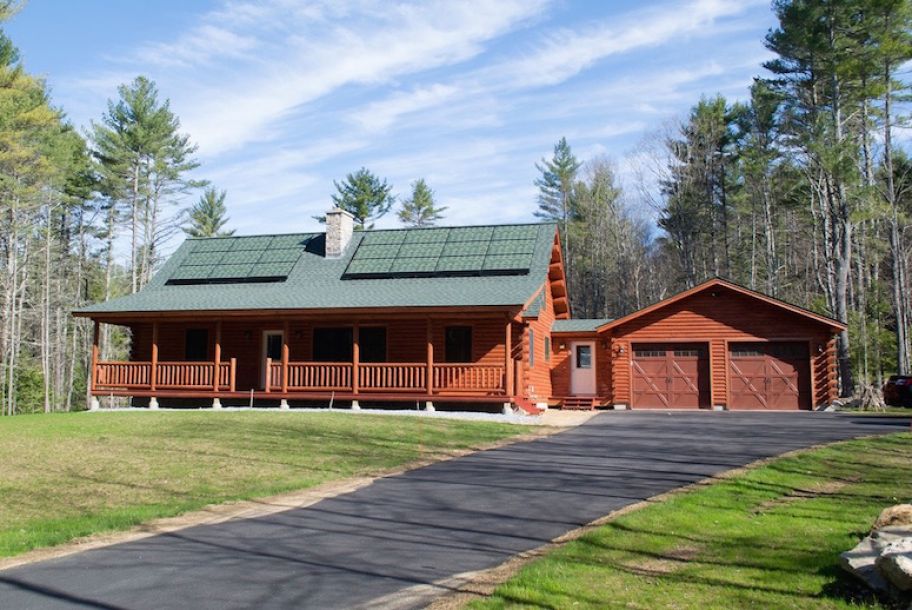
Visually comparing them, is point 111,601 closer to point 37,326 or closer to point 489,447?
point 489,447

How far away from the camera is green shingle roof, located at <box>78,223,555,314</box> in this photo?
20672mm

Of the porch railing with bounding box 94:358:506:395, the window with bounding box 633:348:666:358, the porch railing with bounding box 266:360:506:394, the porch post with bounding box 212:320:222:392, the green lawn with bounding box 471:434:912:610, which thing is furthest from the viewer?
the window with bounding box 633:348:666:358

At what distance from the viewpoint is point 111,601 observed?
5.60m

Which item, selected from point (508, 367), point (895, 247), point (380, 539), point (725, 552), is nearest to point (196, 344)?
point (508, 367)

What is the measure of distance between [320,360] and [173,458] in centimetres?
1039

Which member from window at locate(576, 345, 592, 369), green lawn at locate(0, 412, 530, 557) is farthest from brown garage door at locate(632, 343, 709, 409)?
green lawn at locate(0, 412, 530, 557)

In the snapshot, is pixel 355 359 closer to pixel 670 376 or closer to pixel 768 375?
pixel 670 376

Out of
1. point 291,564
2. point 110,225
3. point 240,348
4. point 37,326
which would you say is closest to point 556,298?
point 240,348

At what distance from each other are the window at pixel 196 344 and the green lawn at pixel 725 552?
18.2 meters

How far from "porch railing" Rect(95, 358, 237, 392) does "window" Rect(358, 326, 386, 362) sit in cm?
377

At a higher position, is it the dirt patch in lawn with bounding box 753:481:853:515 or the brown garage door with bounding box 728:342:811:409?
the brown garage door with bounding box 728:342:811:409

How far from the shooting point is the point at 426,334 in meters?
21.7

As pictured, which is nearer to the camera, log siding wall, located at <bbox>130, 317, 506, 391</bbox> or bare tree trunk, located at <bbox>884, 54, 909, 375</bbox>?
log siding wall, located at <bbox>130, 317, 506, 391</bbox>

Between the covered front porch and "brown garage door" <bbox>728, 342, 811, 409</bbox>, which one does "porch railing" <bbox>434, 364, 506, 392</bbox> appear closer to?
the covered front porch
